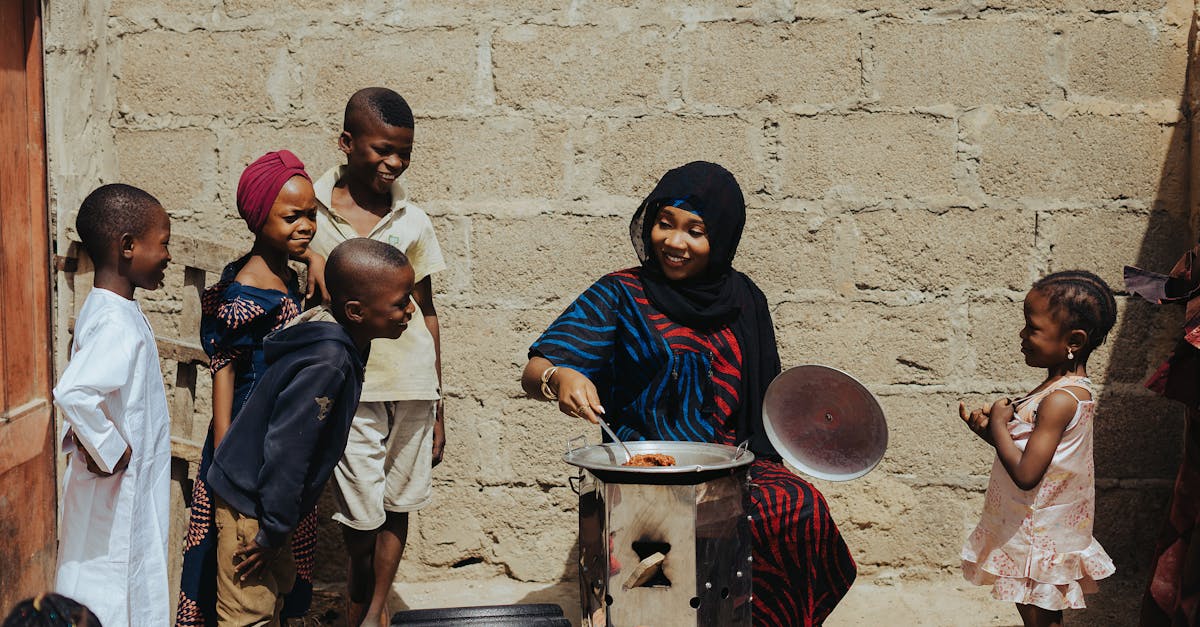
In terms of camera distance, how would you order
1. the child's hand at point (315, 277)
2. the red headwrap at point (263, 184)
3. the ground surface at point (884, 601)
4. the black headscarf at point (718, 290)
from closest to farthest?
the red headwrap at point (263, 184) → the black headscarf at point (718, 290) → the child's hand at point (315, 277) → the ground surface at point (884, 601)

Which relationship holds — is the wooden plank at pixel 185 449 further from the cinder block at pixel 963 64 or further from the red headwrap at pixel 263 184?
the cinder block at pixel 963 64

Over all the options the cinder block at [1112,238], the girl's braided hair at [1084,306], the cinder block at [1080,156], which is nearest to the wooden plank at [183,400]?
the girl's braided hair at [1084,306]

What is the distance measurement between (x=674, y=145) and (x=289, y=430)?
6.80 ft

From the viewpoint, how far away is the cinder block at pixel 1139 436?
4.28m

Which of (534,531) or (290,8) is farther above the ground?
(290,8)

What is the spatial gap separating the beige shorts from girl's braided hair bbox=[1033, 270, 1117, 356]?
6.61 feet

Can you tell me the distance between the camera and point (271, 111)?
4340mm

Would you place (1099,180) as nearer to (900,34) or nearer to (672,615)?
(900,34)

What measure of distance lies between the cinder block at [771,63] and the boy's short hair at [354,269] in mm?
1750

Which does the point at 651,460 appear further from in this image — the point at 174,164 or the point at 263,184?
the point at 174,164

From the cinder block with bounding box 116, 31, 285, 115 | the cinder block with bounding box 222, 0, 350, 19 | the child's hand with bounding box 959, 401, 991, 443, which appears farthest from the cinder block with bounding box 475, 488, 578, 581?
the cinder block with bounding box 222, 0, 350, 19

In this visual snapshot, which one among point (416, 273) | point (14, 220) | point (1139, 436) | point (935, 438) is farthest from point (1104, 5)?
point (14, 220)

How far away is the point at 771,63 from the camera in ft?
14.1

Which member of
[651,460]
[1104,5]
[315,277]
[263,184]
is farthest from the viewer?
[1104,5]
